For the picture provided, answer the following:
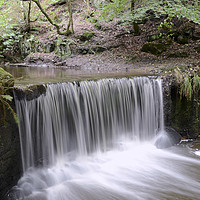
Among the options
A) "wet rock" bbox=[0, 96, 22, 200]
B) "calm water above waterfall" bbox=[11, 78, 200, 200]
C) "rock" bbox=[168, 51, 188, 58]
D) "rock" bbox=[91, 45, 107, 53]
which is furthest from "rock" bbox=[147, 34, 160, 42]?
"wet rock" bbox=[0, 96, 22, 200]

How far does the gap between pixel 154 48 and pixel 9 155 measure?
882 cm

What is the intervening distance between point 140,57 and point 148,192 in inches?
298

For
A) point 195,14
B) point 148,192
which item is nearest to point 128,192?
point 148,192

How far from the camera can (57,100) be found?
501 centimetres

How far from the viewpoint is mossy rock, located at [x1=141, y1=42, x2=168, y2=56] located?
10.5 metres

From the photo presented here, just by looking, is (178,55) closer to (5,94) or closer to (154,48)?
(154,48)

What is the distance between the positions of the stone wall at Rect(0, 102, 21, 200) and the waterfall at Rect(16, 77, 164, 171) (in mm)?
211

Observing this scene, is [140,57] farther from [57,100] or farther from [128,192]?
[128,192]

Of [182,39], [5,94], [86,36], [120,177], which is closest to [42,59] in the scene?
[86,36]

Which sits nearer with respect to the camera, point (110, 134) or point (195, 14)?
point (110, 134)

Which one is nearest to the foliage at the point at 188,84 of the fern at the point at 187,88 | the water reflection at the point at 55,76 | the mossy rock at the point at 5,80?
the fern at the point at 187,88

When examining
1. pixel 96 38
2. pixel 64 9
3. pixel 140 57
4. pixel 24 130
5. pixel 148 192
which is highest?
pixel 64 9

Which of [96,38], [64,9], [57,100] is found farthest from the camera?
[64,9]

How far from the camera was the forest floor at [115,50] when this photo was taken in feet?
32.0
